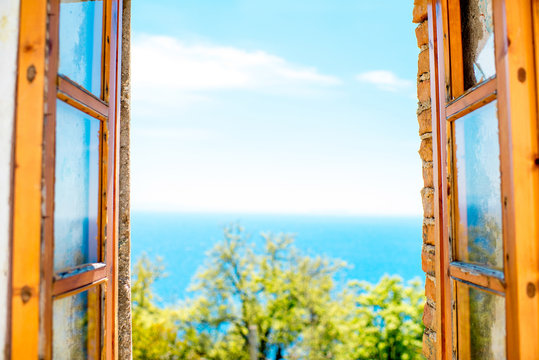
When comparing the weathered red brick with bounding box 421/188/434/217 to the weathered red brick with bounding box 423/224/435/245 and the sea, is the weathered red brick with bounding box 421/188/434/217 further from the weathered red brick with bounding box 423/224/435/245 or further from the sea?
the sea

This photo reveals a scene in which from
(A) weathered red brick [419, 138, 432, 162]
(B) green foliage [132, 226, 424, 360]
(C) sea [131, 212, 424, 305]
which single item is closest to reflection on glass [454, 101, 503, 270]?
(A) weathered red brick [419, 138, 432, 162]

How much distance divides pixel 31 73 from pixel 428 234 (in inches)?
55.5

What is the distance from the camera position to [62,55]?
0.98 meters

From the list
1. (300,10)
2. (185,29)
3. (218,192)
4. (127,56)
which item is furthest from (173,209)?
(127,56)

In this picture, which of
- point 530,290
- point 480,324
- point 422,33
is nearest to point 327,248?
point 422,33

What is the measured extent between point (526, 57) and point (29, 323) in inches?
46.6

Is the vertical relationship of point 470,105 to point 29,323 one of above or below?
above

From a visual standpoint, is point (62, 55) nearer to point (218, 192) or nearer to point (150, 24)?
point (150, 24)

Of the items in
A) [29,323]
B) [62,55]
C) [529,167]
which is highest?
[62,55]

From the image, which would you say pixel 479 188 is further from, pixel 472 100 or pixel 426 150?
pixel 426 150

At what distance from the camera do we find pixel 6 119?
0.88m

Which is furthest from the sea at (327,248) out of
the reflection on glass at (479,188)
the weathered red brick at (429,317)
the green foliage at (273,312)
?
the reflection on glass at (479,188)

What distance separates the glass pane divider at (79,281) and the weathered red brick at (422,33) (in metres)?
1.47

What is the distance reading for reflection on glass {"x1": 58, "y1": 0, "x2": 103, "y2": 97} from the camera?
3.31 feet
